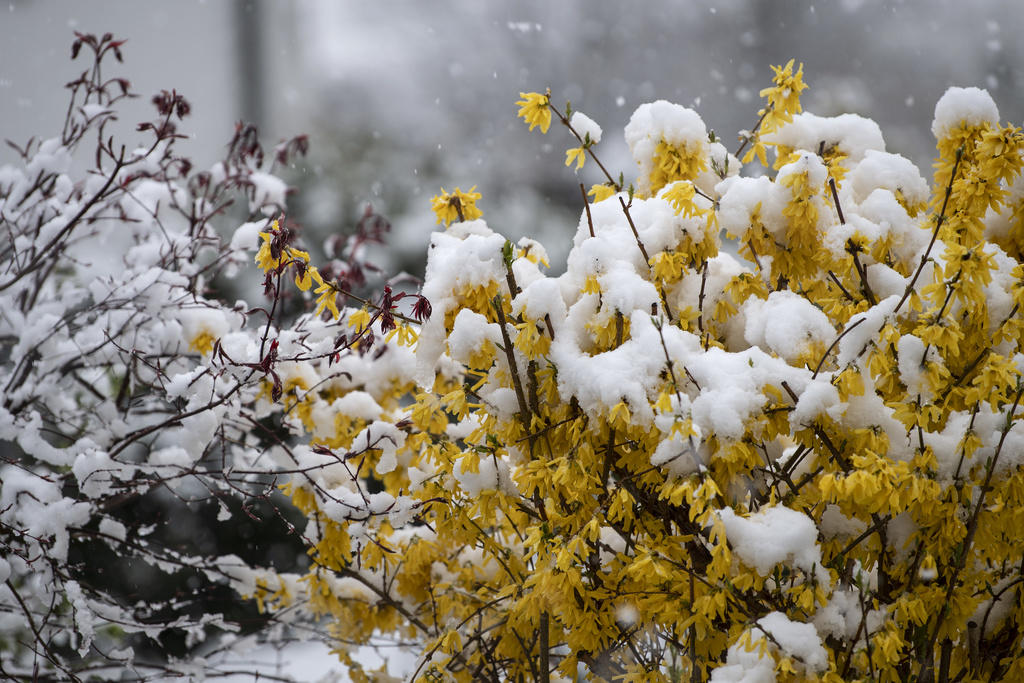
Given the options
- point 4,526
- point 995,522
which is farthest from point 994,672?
point 4,526

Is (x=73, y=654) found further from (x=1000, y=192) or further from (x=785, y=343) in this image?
(x=1000, y=192)

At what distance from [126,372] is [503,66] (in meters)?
7.18

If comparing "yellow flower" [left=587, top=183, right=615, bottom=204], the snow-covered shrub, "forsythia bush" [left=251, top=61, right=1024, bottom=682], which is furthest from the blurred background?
"forsythia bush" [left=251, top=61, right=1024, bottom=682]

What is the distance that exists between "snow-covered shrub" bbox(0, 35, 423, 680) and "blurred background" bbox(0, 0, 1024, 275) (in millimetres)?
Result: 4364

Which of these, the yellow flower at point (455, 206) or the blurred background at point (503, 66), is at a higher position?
the blurred background at point (503, 66)

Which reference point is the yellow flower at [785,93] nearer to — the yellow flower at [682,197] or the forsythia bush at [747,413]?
the forsythia bush at [747,413]

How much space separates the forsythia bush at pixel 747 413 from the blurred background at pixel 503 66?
17.5 ft

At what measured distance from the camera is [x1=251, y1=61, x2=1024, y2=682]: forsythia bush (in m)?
1.63

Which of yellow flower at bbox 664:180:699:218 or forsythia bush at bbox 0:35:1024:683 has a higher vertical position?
yellow flower at bbox 664:180:699:218

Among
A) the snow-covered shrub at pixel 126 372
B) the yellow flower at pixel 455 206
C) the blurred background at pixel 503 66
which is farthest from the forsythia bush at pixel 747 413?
the blurred background at pixel 503 66

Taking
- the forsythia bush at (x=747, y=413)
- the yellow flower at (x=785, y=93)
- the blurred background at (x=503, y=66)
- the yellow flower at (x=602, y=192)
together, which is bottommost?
the forsythia bush at (x=747, y=413)

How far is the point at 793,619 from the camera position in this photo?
169 centimetres

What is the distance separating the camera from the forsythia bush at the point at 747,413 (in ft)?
5.34

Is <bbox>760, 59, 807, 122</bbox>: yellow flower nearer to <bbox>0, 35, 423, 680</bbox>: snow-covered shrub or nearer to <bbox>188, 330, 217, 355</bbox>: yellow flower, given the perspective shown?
<bbox>0, 35, 423, 680</bbox>: snow-covered shrub
